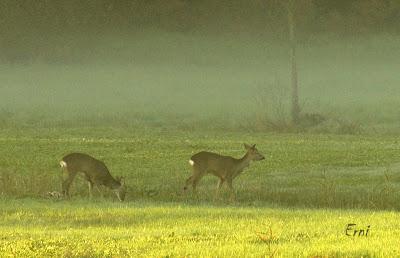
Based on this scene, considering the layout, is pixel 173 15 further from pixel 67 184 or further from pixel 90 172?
pixel 67 184

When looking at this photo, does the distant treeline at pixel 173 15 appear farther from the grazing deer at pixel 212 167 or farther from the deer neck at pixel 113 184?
the deer neck at pixel 113 184

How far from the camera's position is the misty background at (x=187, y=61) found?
8331 centimetres

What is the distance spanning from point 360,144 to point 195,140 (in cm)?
804

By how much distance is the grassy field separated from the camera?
65.4 ft

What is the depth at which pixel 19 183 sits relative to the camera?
32.2 metres

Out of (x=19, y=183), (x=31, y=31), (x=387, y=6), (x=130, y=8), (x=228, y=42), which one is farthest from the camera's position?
(x=228, y=42)

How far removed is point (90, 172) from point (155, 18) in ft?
301

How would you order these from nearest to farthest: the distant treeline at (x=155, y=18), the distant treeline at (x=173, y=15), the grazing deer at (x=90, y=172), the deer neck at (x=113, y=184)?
the grazing deer at (x=90, y=172) < the deer neck at (x=113, y=184) < the distant treeline at (x=173, y=15) < the distant treeline at (x=155, y=18)

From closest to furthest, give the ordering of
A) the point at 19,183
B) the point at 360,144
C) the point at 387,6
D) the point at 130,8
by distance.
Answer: the point at 19,183 → the point at 360,144 → the point at 387,6 → the point at 130,8

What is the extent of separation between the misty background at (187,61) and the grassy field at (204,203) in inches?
892

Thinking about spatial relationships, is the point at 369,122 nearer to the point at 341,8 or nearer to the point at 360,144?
the point at 360,144

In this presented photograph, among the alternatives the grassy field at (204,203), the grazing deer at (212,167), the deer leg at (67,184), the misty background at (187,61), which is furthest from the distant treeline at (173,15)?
the deer leg at (67,184)

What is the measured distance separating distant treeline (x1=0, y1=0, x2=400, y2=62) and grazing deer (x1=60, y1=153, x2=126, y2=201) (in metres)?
56.0

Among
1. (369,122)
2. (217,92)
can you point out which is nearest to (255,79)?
(217,92)
